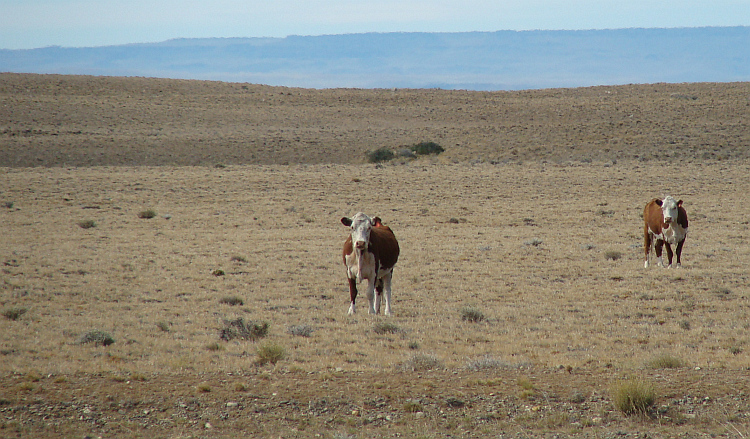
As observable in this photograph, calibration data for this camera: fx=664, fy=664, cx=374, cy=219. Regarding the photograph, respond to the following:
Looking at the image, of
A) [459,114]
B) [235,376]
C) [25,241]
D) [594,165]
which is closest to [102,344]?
[235,376]

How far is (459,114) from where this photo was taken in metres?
70.8

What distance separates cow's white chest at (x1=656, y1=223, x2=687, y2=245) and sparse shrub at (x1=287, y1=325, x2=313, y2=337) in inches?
384

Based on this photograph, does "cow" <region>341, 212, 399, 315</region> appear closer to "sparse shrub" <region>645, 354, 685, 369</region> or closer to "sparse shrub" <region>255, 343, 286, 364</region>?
"sparse shrub" <region>255, 343, 286, 364</region>

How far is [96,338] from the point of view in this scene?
10250 millimetres

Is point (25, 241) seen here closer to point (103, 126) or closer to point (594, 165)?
point (594, 165)

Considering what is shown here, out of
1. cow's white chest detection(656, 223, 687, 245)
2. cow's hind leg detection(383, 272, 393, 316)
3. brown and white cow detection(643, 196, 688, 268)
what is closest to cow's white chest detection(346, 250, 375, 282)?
cow's hind leg detection(383, 272, 393, 316)

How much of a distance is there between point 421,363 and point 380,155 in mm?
43507

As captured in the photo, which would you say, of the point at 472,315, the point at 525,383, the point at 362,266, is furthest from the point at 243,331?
the point at 525,383

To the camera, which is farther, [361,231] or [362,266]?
[362,266]

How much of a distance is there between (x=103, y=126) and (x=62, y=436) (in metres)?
58.4

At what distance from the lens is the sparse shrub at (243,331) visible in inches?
417

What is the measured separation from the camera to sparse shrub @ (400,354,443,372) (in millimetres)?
8508

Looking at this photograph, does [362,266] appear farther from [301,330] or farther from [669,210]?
[669,210]

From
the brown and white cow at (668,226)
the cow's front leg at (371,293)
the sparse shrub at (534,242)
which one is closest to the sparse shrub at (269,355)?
the cow's front leg at (371,293)
